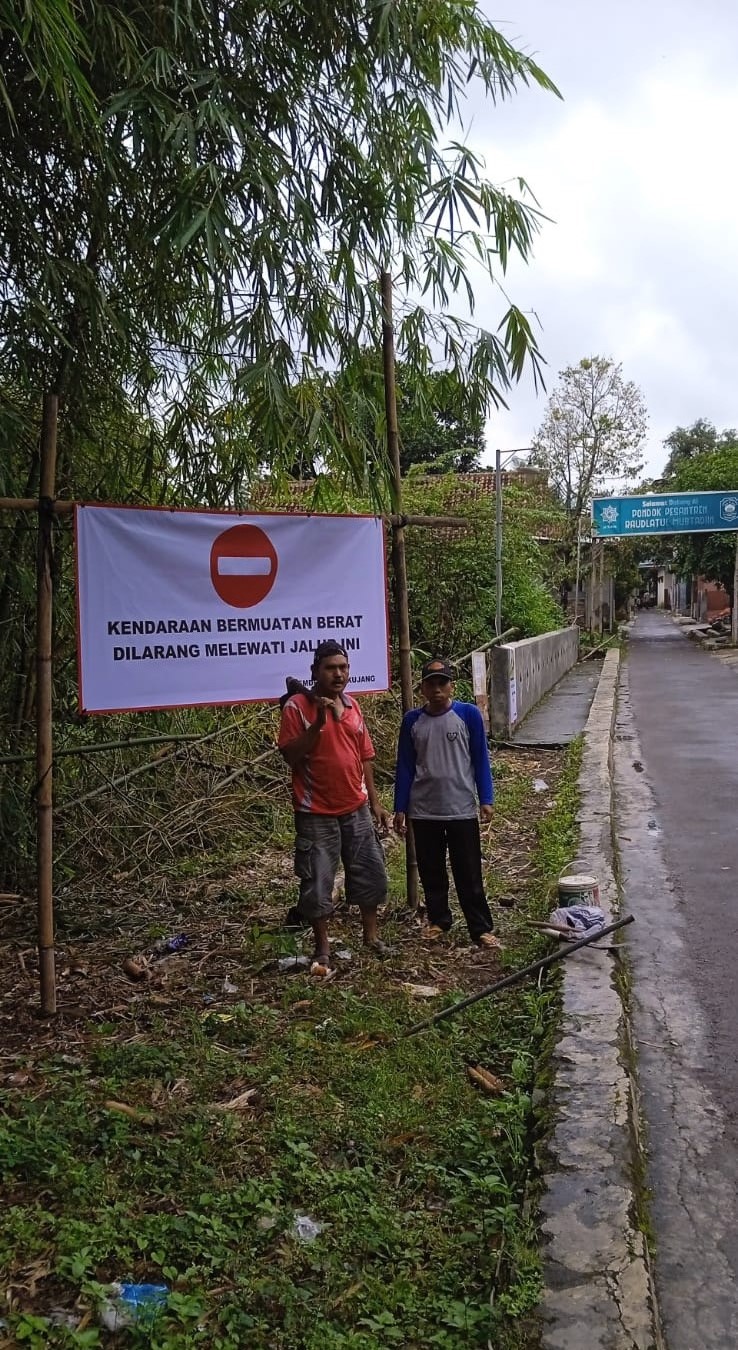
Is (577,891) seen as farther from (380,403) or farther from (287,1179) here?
(380,403)

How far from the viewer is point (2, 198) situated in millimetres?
4031

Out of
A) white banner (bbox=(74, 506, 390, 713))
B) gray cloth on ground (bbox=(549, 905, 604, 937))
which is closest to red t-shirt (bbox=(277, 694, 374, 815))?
white banner (bbox=(74, 506, 390, 713))

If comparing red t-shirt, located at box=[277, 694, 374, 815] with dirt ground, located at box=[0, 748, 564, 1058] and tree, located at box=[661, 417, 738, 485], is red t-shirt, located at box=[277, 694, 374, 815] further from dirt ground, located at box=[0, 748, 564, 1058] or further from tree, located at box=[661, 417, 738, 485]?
tree, located at box=[661, 417, 738, 485]

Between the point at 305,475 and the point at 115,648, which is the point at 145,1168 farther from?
the point at 305,475

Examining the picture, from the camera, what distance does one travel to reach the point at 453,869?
201 inches

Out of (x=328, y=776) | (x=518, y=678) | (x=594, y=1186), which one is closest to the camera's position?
(x=594, y=1186)

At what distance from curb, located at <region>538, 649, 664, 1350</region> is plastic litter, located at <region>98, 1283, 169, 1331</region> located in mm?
947

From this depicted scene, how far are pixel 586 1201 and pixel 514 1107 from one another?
1.83 feet

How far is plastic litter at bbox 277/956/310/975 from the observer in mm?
4676

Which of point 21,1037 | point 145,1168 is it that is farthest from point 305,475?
point 145,1168

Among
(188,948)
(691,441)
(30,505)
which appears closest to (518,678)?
(188,948)

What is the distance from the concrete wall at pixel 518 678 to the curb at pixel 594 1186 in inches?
272

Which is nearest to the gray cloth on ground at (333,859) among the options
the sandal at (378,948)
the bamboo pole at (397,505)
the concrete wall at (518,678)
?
the sandal at (378,948)

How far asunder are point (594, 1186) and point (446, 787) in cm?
234
